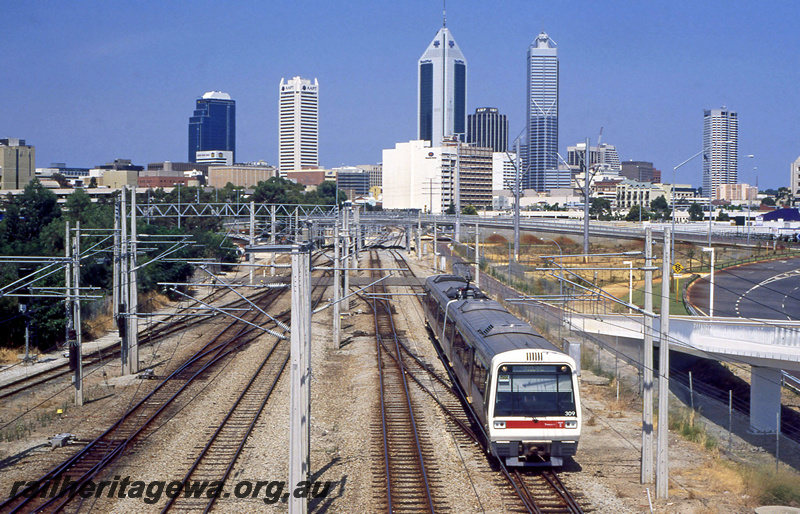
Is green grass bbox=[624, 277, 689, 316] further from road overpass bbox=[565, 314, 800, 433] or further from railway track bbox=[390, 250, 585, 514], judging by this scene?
railway track bbox=[390, 250, 585, 514]

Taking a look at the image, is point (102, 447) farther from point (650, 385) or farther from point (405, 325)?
point (405, 325)

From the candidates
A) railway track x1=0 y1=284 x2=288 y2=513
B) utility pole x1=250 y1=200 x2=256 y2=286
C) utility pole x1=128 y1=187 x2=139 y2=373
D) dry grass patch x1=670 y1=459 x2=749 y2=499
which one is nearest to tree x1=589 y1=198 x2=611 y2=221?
utility pole x1=250 y1=200 x2=256 y2=286

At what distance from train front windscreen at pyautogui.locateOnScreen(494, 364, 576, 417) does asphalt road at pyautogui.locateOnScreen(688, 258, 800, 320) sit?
58.2 feet

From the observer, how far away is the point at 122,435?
16.5 meters

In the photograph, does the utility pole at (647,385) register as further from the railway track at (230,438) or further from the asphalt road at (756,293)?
the asphalt road at (756,293)

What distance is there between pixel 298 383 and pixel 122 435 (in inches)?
291

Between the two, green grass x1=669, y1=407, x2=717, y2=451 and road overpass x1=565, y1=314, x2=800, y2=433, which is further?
road overpass x1=565, y1=314, x2=800, y2=433

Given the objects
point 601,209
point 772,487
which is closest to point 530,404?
point 772,487

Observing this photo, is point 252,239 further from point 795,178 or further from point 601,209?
point 795,178

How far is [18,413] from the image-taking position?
60.4 ft

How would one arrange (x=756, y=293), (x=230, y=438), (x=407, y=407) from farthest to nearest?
(x=756, y=293) → (x=407, y=407) → (x=230, y=438)

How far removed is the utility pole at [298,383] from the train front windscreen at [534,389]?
4.02 metres

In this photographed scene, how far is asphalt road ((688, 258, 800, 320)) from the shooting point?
34031mm

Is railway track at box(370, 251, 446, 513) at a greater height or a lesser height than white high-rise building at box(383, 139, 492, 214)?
lesser
